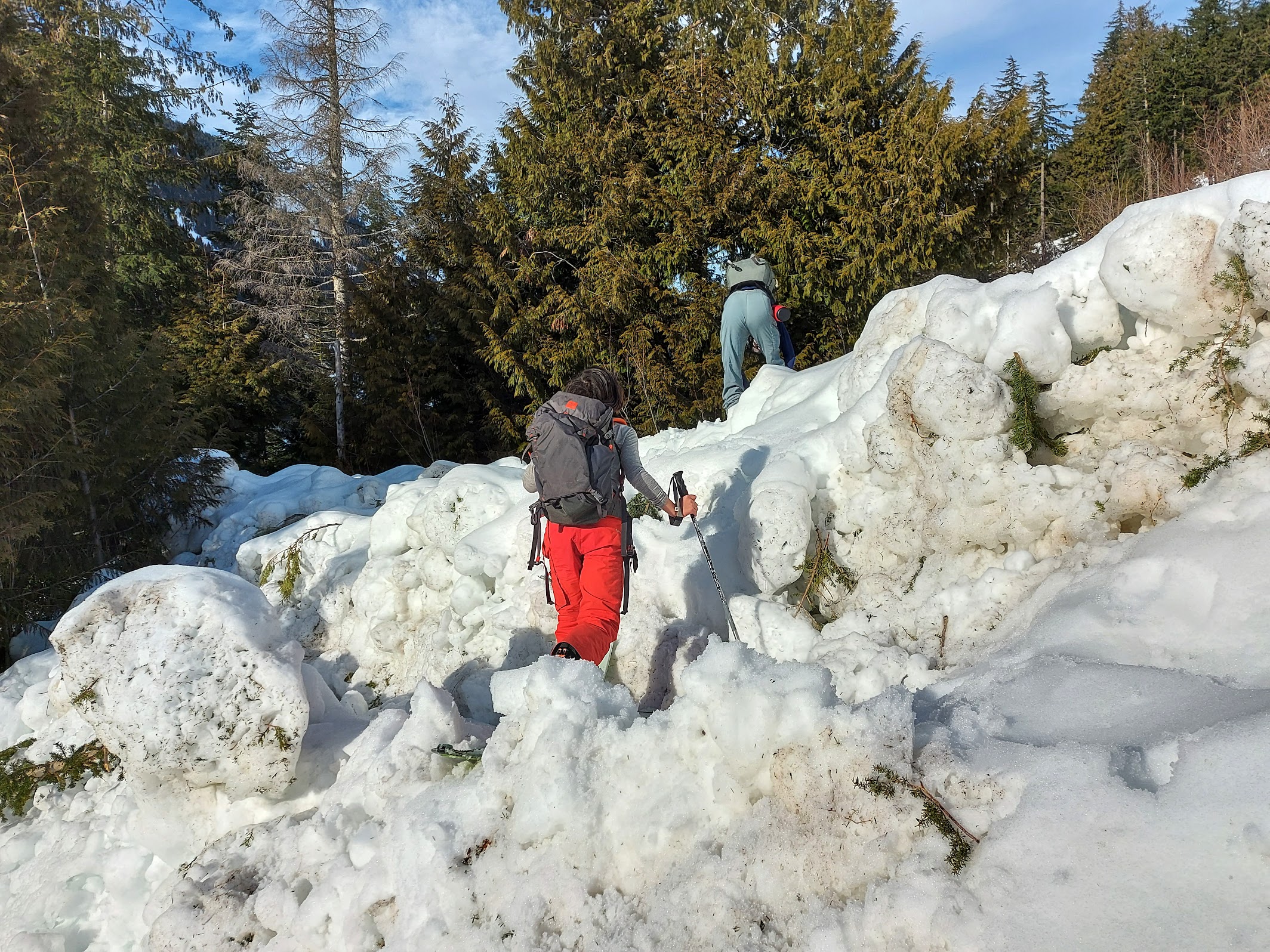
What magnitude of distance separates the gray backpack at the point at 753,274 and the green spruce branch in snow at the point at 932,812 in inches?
277

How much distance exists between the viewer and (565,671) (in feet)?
8.09

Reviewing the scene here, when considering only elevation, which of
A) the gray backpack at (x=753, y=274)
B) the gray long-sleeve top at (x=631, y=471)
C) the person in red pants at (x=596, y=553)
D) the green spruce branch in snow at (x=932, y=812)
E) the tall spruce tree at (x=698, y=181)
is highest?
the tall spruce tree at (x=698, y=181)

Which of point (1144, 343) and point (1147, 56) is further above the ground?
point (1147, 56)

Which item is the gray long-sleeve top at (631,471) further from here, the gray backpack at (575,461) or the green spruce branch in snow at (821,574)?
→ the green spruce branch in snow at (821,574)

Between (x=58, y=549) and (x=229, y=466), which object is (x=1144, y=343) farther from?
(x=229, y=466)

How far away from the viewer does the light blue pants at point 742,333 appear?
8.09 m

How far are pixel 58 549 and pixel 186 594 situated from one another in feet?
18.7

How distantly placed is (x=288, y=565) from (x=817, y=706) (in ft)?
20.3

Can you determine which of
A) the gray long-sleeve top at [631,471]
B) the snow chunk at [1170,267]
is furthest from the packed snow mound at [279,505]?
the snow chunk at [1170,267]

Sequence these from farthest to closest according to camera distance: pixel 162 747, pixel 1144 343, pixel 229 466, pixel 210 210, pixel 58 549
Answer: pixel 210 210, pixel 229 466, pixel 58 549, pixel 1144 343, pixel 162 747

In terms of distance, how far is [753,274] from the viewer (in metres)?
8.16

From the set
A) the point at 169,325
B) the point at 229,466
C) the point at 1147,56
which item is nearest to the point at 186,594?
the point at 229,466

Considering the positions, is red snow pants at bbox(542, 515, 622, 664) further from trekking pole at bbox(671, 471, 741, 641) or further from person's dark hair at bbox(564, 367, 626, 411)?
person's dark hair at bbox(564, 367, 626, 411)

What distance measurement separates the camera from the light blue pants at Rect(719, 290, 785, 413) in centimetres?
809
